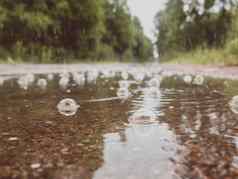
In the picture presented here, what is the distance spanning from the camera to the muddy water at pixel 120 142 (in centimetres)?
197

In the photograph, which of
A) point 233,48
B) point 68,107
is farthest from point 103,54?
point 68,107

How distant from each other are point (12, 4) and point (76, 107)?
25.2 metres

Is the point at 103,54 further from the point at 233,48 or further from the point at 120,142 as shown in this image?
the point at 120,142

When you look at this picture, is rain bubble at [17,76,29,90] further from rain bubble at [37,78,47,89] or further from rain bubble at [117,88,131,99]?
rain bubble at [117,88,131,99]

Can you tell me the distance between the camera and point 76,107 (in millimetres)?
4301

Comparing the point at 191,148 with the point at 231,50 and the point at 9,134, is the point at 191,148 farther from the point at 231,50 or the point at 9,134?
the point at 231,50

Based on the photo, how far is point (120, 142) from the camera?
258 cm

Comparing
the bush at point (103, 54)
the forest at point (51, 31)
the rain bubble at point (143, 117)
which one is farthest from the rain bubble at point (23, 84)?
the bush at point (103, 54)

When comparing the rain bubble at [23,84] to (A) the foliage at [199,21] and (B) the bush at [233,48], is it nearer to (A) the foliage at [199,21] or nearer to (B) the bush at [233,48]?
(B) the bush at [233,48]

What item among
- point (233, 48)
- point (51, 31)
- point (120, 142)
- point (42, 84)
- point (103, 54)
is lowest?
point (120, 142)

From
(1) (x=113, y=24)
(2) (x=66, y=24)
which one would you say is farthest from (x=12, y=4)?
(1) (x=113, y=24)

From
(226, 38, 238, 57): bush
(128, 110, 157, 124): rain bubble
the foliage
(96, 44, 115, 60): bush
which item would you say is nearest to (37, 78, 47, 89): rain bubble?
(128, 110, 157, 124): rain bubble

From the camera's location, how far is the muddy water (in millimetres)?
1968

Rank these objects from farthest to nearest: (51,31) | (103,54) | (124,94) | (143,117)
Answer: (103,54)
(51,31)
(124,94)
(143,117)
